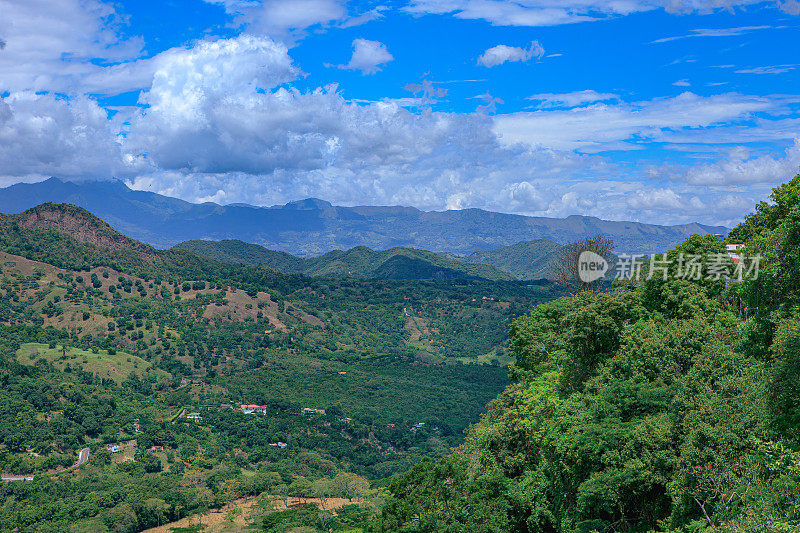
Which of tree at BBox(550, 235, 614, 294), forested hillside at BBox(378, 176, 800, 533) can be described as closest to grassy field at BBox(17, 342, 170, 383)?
tree at BBox(550, 235, 614, 294)

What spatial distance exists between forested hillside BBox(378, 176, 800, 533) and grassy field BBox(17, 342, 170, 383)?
91.8 metres

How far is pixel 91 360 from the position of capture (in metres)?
102

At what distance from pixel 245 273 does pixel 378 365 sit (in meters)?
63.8

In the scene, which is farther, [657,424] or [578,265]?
[578,265]

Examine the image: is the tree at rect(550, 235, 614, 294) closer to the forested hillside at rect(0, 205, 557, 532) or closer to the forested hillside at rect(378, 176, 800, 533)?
the forested hillside at rect(378, 176, 800, 533)

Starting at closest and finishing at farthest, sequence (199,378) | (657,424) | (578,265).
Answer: (657,424) → (578,265) → (199,378)

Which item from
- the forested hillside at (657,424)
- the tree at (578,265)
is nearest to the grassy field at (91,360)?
the tree at (578,265)

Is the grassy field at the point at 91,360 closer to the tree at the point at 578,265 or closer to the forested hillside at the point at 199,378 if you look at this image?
the forested hillside at the point at 199,378

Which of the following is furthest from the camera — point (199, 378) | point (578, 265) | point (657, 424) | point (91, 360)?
point (199, 378)

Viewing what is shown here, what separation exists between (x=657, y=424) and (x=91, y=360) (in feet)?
349

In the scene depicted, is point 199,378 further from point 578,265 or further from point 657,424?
point 657,424

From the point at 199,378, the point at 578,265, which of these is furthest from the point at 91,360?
the point at 578,265

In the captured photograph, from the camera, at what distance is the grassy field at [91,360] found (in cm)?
9706

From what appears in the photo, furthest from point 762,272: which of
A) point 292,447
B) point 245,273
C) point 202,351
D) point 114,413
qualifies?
point 245,273
